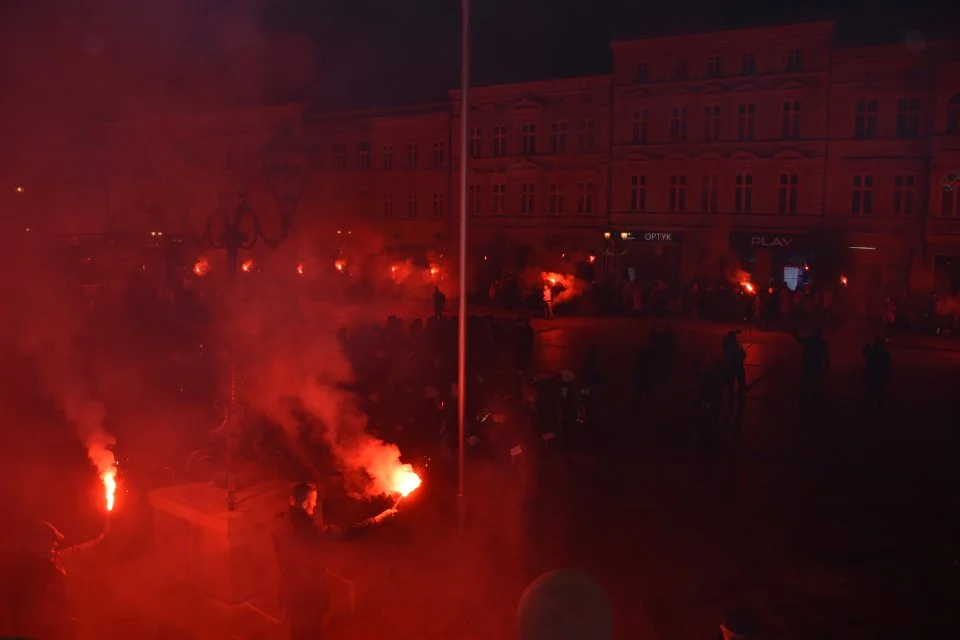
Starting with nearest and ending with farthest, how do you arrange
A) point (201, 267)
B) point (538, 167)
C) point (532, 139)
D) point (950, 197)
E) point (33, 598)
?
1. point (33, 598)
2. point (201, 267)
3. point (950, 197)
4. point (538, 167)
5. point (532, 139)

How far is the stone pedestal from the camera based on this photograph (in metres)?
5.70

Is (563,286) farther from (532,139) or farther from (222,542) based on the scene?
(222,542)

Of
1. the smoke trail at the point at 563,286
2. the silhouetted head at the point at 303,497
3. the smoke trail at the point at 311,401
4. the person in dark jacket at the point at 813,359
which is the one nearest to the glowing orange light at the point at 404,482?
the smoke trail at the point at 311,401

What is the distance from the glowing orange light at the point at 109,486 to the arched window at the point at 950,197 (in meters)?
28.3

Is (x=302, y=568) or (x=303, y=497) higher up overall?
(x=303, y=497)

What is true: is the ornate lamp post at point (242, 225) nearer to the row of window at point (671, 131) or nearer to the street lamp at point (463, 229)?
the street lamp at point (463, 229)

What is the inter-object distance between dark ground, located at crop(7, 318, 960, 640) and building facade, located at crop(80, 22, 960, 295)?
15.8 meters

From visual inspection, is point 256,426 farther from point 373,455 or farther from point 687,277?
point 687,277

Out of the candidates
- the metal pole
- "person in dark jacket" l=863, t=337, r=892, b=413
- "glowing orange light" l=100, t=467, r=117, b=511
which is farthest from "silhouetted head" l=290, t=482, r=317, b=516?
"person in dark jacket" l=863, t=337, r=892, b=413

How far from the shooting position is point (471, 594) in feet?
20.5

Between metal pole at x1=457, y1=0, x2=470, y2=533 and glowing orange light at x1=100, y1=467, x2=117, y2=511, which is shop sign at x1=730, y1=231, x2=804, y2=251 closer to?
metal pole at x1=457, y1=0, x2=470, y2=533

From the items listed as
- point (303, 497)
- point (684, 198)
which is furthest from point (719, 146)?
point (303, 497)

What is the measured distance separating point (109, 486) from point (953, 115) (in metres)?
29.0

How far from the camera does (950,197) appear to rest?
2730 centimetres
